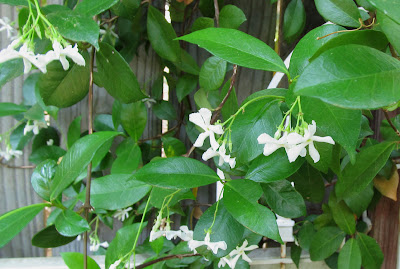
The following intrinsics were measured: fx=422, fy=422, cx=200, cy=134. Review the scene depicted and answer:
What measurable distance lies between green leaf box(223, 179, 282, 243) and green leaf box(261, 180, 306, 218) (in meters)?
0.11

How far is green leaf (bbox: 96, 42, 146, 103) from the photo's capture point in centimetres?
62

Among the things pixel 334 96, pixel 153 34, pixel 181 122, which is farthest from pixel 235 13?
pixel 334 96

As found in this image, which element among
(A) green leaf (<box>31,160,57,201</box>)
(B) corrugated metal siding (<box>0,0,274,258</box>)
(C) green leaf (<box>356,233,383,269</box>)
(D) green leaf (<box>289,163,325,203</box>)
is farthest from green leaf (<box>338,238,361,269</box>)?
(A) green leaf (<box>31,160,57,201</box>)

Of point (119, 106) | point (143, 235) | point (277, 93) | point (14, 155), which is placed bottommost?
point (143, 235)

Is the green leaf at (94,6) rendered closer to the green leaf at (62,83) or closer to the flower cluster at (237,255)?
the green leaf at (62,83)

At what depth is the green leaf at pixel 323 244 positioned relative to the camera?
33.3 inches

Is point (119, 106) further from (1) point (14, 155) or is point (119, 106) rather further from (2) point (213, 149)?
(2) point (213, 149)

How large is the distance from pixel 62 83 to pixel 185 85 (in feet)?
0.93

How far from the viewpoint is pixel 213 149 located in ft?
1.65

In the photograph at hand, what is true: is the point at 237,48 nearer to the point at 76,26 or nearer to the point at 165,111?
the point at 76,26

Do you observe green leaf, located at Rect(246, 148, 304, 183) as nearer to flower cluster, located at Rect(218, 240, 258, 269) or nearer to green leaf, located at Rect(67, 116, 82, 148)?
flower cluster, located at Rect(218, 240, 258, 269)

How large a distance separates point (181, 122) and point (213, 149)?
44 cm

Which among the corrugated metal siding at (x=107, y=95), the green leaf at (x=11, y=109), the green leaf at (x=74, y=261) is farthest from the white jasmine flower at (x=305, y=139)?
the green leaf at (x=11, y=109)

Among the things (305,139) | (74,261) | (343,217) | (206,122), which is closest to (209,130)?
(206,122)
